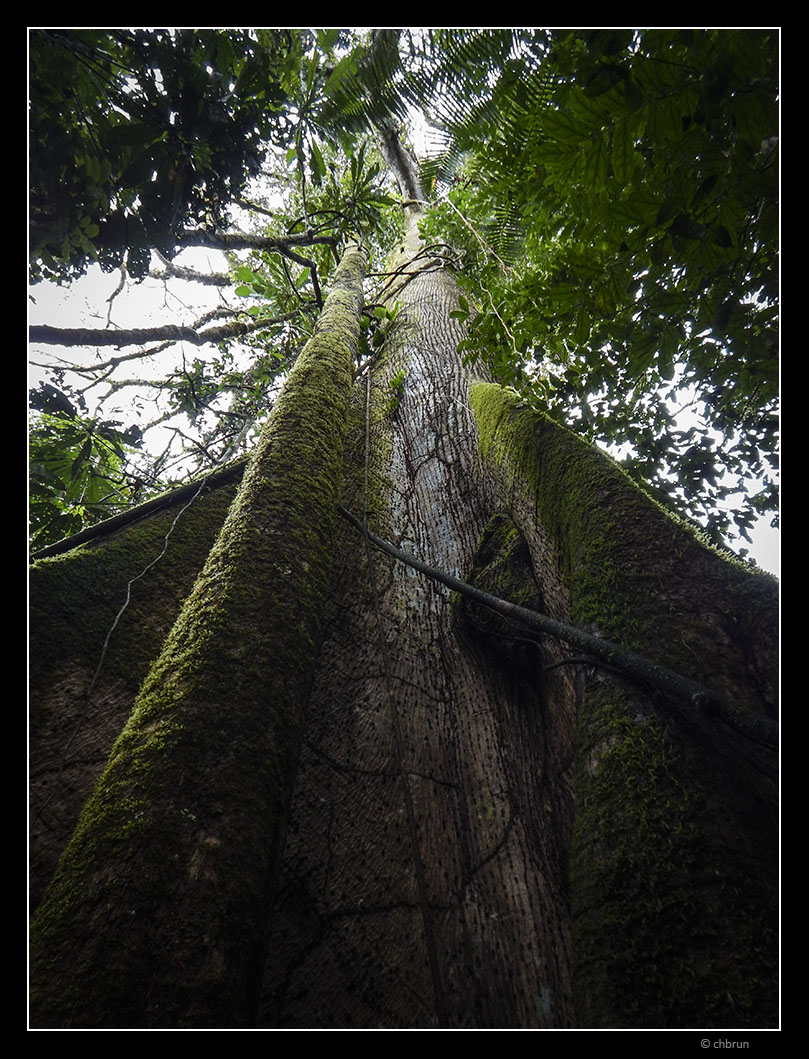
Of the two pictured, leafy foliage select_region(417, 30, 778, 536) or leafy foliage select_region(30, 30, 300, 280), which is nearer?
leafy foliage select_region(417, 30, 778, 536)

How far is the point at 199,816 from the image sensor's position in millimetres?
765

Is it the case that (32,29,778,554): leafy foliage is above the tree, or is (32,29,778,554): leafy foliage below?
above

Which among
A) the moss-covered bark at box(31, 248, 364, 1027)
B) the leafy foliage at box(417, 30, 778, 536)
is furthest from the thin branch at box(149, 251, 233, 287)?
the moss-covered bark at box(31, 248, 364, 1027)

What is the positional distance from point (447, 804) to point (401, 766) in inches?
7.3

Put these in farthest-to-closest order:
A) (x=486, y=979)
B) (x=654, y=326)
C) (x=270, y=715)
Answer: (x=654, y=326) → (x=486, y=979) → (x=270, y=715)

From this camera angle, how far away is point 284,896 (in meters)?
1.08

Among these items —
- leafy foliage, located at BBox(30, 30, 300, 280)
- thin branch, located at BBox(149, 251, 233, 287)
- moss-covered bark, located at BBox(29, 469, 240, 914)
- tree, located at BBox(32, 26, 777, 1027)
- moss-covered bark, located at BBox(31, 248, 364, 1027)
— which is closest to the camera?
moss-covered bark, located at BBox(31, 248, 364, 1027)

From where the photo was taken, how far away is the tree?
0.73 m

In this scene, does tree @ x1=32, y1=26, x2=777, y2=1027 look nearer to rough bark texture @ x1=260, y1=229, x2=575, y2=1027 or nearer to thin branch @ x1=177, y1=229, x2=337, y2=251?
rough bark texture @ x1=260, y1=229, x2=575, y2=1027

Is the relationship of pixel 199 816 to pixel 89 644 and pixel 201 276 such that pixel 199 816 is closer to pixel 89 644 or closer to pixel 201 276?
pixel 89 644

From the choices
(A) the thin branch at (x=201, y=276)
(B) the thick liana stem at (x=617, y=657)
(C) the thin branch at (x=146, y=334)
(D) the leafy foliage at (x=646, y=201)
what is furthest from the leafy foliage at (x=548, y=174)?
(A) the thin branch at (x=201, y=276)
